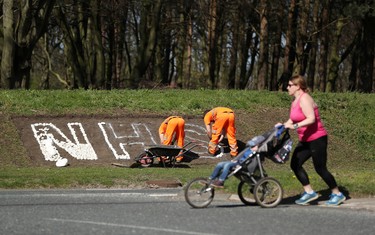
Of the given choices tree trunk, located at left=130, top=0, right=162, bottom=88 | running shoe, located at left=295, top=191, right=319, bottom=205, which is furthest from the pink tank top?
tree trunk, located at left=130, top=0, right=162, bottom=88

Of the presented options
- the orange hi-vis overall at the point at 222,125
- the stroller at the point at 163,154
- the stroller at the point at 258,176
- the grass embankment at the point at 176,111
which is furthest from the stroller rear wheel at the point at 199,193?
the orange hi-vis overall at the point at 222,125

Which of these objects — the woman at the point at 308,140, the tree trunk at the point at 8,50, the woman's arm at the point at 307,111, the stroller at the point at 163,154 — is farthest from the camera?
the tree trunk at the point at 8,50

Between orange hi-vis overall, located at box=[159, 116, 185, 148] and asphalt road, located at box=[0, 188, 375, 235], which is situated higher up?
orange hi-vis overall, located at box=[159, 116, 185, 148]

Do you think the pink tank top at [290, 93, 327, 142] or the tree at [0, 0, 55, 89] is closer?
the pink tank top at [290, 93, 327, 142]

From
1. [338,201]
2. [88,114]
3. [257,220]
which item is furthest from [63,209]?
[88,114]

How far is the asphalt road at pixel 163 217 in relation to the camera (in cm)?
1066

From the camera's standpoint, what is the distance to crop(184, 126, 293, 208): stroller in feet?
42.0

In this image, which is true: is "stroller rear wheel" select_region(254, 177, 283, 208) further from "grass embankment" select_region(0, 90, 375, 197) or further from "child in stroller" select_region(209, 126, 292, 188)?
"grass embankment" select_region(0, 90, 375, 197)

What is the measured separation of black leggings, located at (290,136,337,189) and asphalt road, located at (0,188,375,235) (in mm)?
450

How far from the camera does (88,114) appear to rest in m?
27.5

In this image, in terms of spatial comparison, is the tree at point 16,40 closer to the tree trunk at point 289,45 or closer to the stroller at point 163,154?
the stroller at point 163,154

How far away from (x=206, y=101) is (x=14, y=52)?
801cm

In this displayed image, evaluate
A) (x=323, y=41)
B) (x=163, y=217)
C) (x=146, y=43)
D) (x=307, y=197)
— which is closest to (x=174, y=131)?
(x=307, y=197)

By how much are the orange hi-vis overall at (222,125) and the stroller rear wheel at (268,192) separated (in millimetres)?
11698
